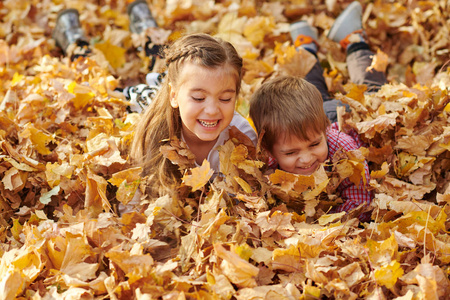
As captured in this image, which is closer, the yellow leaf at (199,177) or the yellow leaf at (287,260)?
the yellow leaf at (287,260)

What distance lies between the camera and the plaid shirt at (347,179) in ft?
7.16

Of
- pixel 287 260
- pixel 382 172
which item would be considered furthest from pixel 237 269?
pixel 382 172

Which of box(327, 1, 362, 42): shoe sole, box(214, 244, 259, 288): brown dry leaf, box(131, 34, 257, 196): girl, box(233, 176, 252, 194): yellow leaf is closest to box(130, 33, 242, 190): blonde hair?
box(131, 34, 257, 196): girl

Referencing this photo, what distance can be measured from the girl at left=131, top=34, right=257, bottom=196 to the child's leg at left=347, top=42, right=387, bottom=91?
1.25 metres

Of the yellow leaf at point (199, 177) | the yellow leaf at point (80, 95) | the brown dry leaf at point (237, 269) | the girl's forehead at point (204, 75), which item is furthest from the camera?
the yellow leaf at point (80, 95)

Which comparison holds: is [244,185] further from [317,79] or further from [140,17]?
[140,17]

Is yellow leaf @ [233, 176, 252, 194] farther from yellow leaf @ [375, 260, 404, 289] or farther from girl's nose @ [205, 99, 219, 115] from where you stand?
yellow leaf @ [375, 260, 404, 289]

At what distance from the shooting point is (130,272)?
152 cm

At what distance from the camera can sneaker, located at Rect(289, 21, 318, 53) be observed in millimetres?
3485

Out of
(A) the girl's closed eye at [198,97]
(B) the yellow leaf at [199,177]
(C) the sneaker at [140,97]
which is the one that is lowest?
(B) the yellow leaf at [199,177]

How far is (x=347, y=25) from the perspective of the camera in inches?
141

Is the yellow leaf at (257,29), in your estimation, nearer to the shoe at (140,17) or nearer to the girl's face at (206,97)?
the shoe at (140,17)

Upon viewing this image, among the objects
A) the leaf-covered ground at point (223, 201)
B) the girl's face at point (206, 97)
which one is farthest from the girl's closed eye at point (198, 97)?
the leaf-covered ground at point (223, 201)

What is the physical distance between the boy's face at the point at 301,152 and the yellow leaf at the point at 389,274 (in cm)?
80
